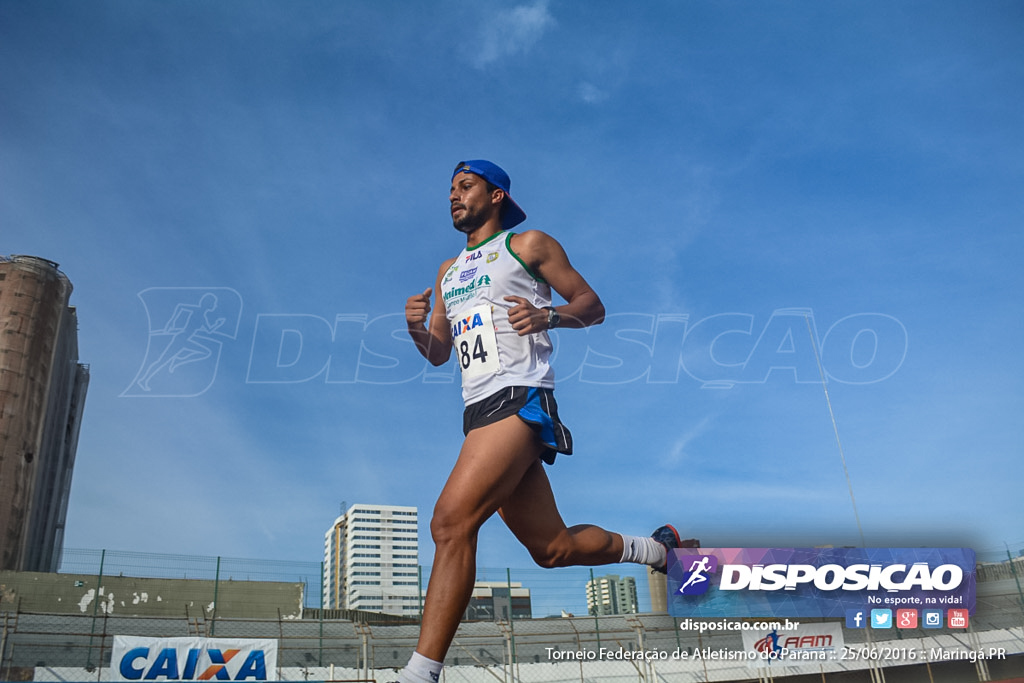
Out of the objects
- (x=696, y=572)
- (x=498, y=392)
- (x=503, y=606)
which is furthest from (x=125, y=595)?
(x=498, y=392)

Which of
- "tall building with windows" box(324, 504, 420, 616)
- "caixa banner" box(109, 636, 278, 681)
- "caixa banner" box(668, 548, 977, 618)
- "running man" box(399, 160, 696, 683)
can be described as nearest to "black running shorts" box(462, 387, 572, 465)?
"running man" box(399, 160, 696, 683)

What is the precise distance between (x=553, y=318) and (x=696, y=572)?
10.9ft

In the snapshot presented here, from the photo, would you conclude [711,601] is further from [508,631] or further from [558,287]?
[508,631]

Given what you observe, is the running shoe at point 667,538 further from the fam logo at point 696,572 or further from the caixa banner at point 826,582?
the caixa banner at point 826,582

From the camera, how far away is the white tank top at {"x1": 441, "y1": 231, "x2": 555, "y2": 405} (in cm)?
412

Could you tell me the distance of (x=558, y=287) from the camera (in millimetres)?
4555

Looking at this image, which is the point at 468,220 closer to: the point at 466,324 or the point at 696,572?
the point at 466,324

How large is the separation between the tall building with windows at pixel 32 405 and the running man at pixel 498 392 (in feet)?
129

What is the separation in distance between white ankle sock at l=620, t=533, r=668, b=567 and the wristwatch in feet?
4.31

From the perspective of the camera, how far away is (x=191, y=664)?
12367 millimetres

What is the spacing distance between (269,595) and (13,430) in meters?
18.5

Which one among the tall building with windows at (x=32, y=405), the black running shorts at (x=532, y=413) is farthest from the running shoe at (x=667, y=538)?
the tall building with windows at (x=32, y=405)

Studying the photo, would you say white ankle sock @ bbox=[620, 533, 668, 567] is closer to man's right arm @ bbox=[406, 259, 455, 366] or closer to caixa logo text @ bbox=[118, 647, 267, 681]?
man's right arm @ bbox=[406, 259, 455, 366]

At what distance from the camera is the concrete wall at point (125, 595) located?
29.4m
